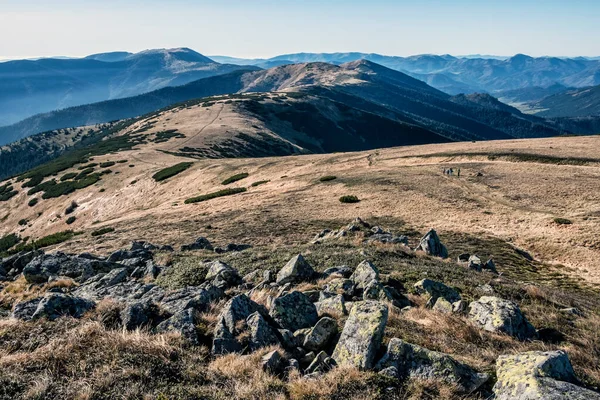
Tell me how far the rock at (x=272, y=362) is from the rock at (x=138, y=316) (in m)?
3.36

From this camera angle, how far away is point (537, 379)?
20.6ft

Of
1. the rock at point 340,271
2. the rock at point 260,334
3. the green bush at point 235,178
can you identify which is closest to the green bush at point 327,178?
the green bush at point 235,178

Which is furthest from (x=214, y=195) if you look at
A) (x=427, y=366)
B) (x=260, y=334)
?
(x=427, y=366)

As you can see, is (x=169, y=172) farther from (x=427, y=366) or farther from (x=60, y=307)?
(x=427, y=366)

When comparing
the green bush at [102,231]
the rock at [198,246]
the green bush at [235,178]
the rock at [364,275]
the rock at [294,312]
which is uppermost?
the rock at [294,312]

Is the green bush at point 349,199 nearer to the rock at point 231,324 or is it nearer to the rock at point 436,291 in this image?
the rock at point 436,291

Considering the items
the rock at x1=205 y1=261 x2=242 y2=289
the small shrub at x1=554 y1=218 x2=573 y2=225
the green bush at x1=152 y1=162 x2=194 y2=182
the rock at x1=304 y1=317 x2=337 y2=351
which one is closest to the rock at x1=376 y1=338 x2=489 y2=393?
the rock at x1=304 y1=317 x2=337 y2=351

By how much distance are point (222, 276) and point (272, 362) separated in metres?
7.84

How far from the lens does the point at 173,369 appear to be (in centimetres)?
709

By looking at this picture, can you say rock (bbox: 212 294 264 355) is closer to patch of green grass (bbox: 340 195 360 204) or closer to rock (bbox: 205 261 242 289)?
rock (bbox: 205 261 242 289)

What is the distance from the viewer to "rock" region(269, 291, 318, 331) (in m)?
9.50

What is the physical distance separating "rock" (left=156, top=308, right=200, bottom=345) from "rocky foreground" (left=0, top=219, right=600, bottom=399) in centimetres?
2

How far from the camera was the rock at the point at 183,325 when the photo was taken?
8.44m

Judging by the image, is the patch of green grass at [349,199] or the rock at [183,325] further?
the patch of green grass at [349,199]
